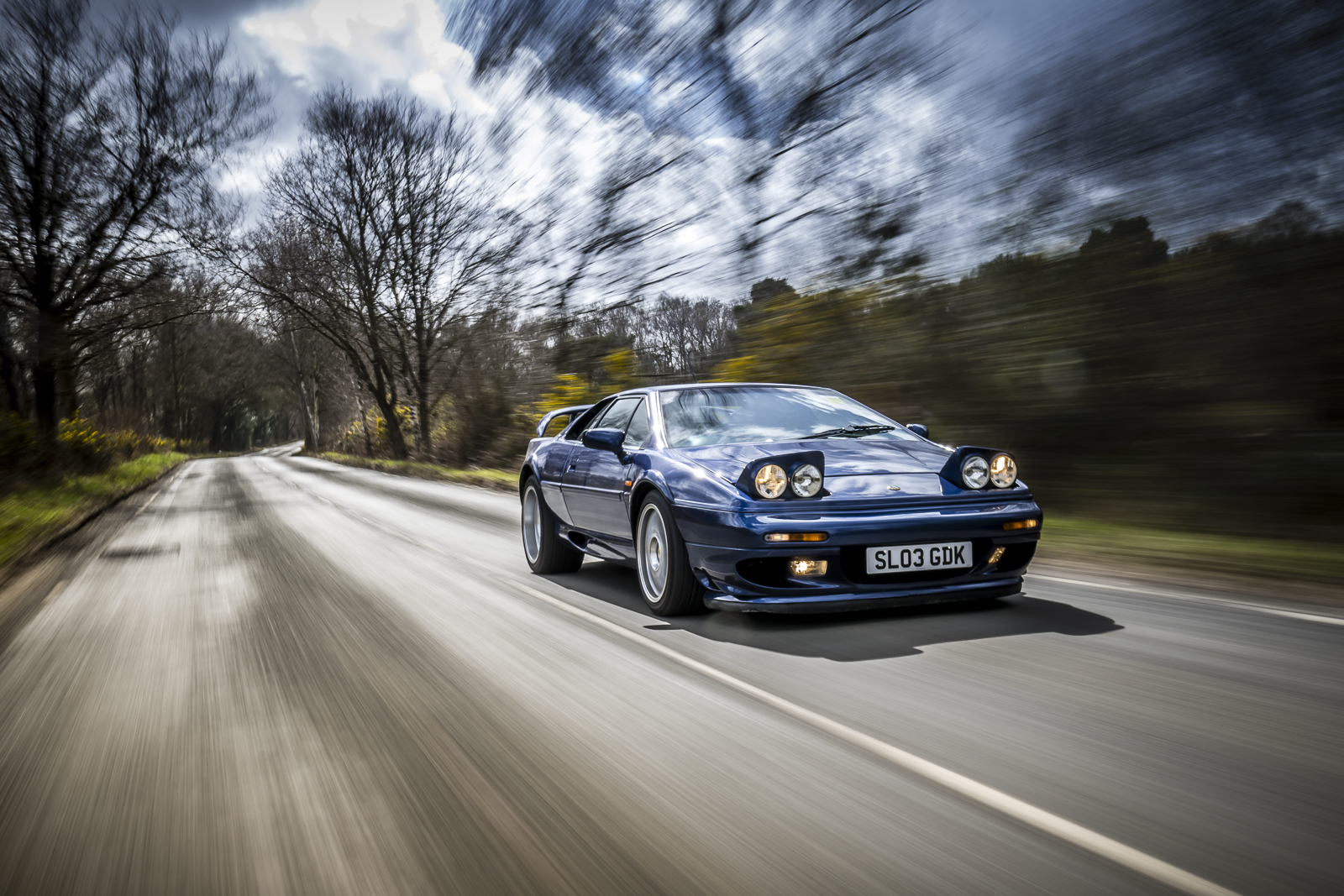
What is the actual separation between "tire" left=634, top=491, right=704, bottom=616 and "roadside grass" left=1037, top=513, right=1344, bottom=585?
3336 mm

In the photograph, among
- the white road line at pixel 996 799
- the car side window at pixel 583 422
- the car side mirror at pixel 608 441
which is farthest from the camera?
the car side window at pixel 583 422

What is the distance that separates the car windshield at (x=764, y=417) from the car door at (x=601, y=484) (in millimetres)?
475

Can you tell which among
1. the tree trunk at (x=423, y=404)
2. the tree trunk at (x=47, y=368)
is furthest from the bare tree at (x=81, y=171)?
the tree trunk at (x=423, y=404)

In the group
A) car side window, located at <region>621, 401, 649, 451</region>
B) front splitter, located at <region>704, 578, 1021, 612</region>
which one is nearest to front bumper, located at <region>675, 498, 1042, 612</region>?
front splitter, located at <region>704, 578, 1021, 612</region>

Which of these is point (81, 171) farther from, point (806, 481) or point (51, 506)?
point (806, 481)

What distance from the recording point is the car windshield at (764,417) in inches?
219

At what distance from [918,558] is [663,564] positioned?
1419 millimetres

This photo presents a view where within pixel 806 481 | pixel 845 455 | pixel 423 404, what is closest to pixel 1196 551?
pixel 845 455

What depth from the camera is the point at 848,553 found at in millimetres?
4570

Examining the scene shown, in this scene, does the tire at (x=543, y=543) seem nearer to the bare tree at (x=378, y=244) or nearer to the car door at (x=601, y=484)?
the car door at (x=601, y=484)

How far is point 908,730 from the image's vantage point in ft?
10.5

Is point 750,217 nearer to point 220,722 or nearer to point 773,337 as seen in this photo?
point 773,337

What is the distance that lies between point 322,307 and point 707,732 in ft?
122

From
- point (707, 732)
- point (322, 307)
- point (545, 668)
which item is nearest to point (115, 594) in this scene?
point (545, 668)
